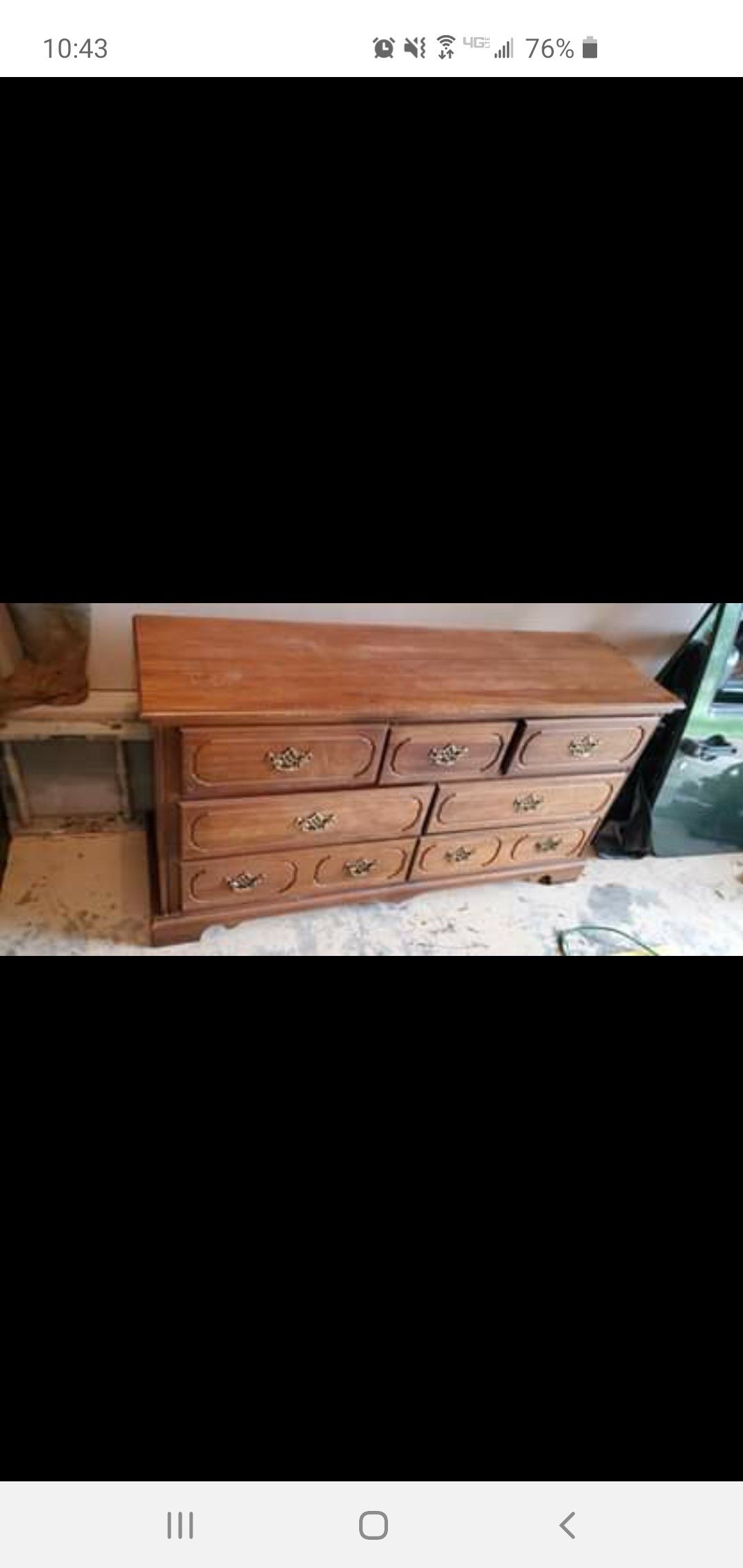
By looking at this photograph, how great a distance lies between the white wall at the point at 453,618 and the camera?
143cm

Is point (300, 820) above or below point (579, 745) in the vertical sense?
below

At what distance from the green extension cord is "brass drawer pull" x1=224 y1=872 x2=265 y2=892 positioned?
89cm

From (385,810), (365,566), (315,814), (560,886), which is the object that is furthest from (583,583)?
(560,886)

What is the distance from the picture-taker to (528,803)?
1.56 metres

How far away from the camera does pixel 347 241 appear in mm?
476

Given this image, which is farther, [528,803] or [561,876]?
[561,876]

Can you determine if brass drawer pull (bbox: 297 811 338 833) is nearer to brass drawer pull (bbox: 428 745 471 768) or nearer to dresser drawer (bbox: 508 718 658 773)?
brass drawer pull (bbox: 428 745 471 768)

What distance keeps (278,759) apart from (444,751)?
1.31ft

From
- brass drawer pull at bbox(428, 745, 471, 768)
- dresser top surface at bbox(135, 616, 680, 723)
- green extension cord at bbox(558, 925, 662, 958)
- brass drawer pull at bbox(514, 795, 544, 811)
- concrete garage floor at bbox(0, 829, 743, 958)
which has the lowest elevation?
green extension cord at bbox(558, 925, 662, 958)

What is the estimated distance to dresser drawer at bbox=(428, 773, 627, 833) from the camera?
4.80 ft

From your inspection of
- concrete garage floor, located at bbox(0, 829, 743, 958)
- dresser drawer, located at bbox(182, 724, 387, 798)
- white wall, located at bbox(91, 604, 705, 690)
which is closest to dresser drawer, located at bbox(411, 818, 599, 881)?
concrete garage floor, located at bbox(0, 829, 743, 958)

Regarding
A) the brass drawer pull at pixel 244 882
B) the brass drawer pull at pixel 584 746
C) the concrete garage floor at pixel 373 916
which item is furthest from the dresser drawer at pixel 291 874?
the brass drawer pull at pixel 584 746

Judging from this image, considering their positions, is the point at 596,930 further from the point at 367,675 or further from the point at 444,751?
the point at 367,675

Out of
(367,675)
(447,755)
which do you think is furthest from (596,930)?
(367,675)
